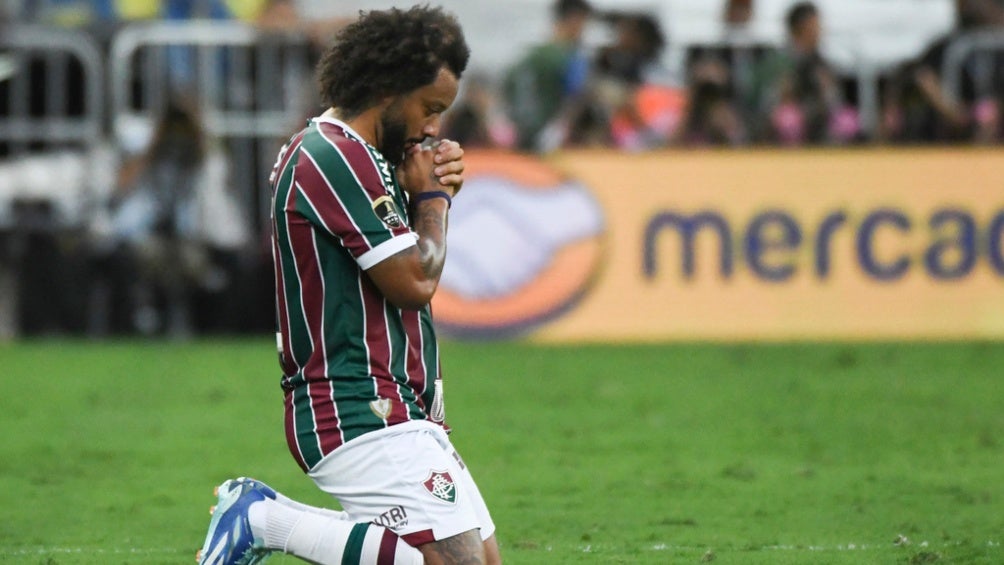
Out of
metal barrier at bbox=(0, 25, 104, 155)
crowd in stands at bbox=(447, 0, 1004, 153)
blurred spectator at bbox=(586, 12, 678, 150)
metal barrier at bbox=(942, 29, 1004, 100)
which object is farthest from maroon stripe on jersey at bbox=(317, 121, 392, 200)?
metal barrier at bbox=(942, 29, 1004, 100)

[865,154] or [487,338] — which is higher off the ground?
[865,154]

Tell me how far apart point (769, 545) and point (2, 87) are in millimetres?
10528

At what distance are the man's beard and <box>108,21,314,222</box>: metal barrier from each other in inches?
405

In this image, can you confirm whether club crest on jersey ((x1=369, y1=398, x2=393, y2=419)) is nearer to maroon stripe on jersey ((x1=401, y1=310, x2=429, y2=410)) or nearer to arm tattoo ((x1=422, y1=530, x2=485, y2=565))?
maroon stripe on jersey ((x1=401, y1=310, x2=429, y2=410))

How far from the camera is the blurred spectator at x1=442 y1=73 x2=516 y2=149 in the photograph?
15.2 m

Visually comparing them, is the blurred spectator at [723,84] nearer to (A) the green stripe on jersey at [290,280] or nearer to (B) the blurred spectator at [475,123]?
(B) the blurred spectator at [475,123]

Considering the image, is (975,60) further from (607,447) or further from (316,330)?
(316,330)

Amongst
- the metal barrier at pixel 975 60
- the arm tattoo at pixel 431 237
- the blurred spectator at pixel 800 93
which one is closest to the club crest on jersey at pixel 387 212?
the arm tattoo at pixel 431 237

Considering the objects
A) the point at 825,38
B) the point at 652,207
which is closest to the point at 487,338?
the point at 652,207

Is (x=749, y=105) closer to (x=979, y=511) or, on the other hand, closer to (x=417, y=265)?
(x=979, y=511)

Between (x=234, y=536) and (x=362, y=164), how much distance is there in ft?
4.13

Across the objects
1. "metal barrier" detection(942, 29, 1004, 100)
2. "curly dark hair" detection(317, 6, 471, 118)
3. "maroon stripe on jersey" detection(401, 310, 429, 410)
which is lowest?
"maroon stripe on jersey" detection(401, 310, 429, 410)

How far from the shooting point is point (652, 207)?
1508 cm

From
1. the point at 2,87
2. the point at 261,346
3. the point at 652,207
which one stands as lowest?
the point at 261,346
